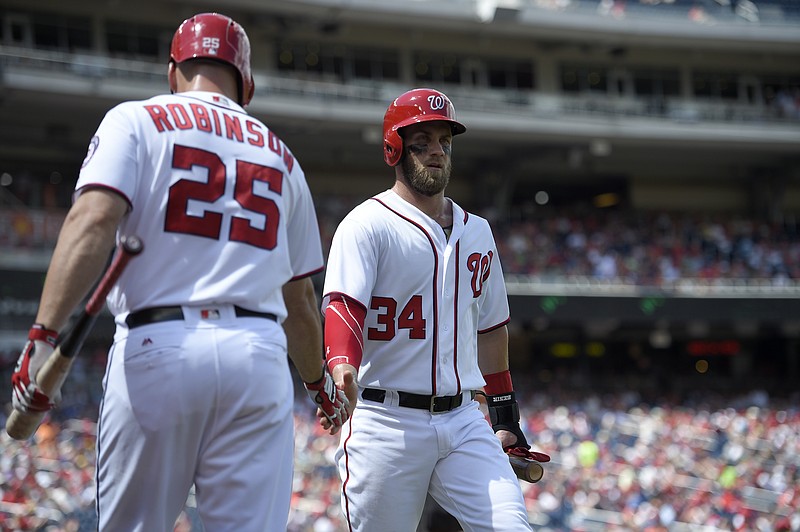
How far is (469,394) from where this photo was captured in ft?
14.0

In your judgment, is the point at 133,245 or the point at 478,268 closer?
the point at 133,245

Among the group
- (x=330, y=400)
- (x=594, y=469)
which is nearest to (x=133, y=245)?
(x=330, y=400)

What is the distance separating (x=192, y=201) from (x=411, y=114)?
1.75 m

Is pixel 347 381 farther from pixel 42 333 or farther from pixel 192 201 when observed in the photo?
pixel 42 333

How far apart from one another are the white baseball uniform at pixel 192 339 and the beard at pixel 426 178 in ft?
4.99

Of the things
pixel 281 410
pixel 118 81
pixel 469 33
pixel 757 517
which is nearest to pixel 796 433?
pixel 757 517

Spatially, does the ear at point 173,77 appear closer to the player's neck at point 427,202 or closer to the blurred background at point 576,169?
the player's neck at point 427,202

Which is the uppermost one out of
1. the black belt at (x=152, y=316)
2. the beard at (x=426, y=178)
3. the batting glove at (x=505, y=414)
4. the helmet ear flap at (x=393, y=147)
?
the helmet ear flap at (x=393, y=147)

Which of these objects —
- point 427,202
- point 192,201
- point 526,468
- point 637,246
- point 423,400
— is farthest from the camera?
point 637,246

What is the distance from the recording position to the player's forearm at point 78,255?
2.60 m

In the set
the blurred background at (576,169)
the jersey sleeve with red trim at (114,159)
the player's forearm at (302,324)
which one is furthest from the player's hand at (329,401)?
the blurred background at (576,169)

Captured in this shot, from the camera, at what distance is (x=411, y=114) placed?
14.1 ft

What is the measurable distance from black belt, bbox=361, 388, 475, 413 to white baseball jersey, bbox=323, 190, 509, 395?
3 cm

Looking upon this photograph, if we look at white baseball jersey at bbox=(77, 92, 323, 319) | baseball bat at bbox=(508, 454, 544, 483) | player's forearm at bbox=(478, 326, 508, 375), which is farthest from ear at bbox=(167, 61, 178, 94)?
baseball bat at bbox=(508, 454, 544, 483)
